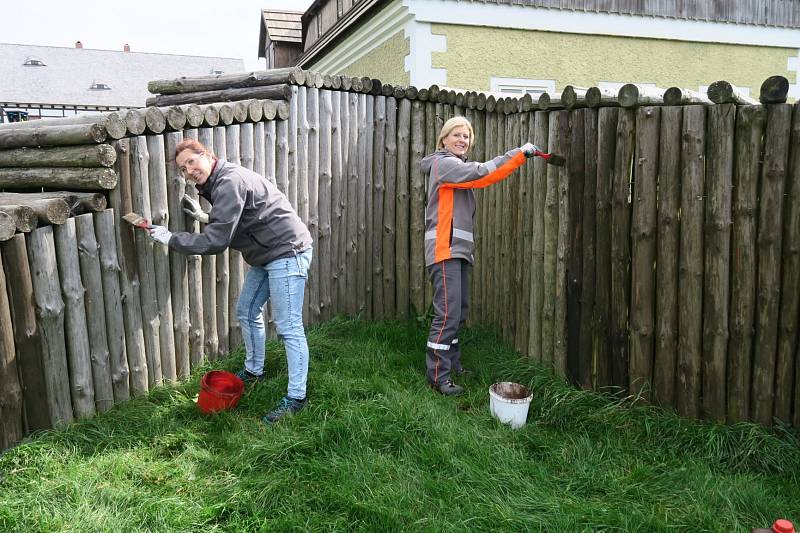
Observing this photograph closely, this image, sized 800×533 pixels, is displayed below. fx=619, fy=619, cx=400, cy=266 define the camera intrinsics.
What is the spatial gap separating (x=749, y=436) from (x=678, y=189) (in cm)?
152

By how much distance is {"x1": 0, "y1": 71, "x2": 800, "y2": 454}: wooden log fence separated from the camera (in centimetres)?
363

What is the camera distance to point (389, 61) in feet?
34.2

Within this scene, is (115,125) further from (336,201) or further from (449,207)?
(449,207)

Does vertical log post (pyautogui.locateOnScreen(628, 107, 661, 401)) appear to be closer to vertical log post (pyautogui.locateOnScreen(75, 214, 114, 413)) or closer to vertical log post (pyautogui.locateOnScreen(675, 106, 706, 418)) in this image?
vertical log post (pyautogui.locateOnScreen(675, 106, 706, 418))

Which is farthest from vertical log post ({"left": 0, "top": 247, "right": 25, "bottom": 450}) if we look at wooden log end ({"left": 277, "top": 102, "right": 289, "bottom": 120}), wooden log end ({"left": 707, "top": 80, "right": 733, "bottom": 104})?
wooden log end ({"left": 707, "top": 80, "right": 733, "bottom": 104})

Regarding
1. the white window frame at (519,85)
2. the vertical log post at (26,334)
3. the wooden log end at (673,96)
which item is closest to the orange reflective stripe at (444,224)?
the wooden log end at (673,96)

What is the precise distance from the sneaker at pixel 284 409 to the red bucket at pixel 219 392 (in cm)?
32

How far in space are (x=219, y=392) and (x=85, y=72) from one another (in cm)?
3603

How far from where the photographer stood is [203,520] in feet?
10.1

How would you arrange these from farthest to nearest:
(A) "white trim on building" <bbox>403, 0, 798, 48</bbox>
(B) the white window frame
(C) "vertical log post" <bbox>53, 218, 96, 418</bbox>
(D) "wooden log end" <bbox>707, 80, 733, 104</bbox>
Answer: (B) the white window frame, (A) "white trim on building" <bbox>403, 0, 798, 48</bbox>, (C) "vertical log post" <bbox>53, 218, 96, 418</bbox>, (D) "wooden log end" <bbox>707, 80, 733, 104</bbox>

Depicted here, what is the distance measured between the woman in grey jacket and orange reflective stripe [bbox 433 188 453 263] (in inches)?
38.7

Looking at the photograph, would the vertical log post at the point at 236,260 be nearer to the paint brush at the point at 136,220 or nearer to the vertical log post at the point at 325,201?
the vertical log post at the point at 325,201

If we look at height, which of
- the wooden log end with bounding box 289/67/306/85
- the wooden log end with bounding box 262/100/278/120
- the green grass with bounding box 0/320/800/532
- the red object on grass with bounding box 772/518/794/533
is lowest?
the green grass with bounding box 0/320/800/532

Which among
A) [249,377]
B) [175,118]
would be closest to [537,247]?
[249,377]
